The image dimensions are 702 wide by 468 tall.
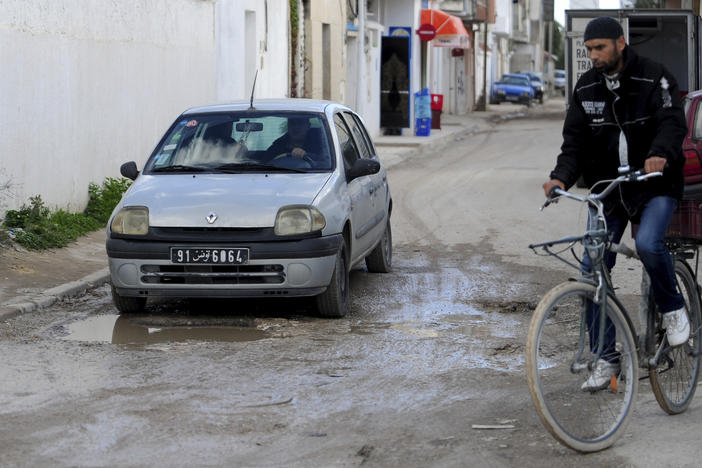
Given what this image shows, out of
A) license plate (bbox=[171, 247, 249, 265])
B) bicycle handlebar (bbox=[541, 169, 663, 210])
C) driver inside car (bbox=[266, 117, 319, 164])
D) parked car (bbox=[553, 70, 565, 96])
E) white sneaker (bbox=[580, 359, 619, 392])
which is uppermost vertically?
parked car (bbox=[553, 70, 565, 96])

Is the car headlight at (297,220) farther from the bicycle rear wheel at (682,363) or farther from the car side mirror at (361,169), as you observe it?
the bicycle rear wheel at (682,363)

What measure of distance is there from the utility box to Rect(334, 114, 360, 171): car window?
33.5 ft

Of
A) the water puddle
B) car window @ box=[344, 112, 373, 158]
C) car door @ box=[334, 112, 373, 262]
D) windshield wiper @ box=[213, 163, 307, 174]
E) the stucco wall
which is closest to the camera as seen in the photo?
the water puddle

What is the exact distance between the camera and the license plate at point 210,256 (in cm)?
832

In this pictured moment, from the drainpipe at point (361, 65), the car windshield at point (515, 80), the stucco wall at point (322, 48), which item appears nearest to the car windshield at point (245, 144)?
the stucco wall at point (322, 48)

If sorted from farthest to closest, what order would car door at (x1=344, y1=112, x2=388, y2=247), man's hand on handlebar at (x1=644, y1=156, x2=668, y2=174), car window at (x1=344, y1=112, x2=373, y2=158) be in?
car window at (x1=344, y1=112, x2=373, y2=158) < car door at (x1=344, y1=112, x2=388, y2=247) < man's hand on handlebar at (x1=644, y1=156, x2=668, y2=174)

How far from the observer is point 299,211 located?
27.9 feet

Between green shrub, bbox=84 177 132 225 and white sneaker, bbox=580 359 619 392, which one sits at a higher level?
green shrub, bbox=84 177 132 225

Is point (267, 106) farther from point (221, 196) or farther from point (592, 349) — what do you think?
point (592, 349)

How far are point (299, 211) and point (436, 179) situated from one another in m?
13.3

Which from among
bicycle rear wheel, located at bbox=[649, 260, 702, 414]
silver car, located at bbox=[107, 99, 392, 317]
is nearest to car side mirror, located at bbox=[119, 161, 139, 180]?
silver car, located at bbox=[107, 99, 392, 317]

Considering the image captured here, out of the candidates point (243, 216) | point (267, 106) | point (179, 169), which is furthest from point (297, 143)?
point (243, 216)

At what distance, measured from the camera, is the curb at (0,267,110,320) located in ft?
28.9

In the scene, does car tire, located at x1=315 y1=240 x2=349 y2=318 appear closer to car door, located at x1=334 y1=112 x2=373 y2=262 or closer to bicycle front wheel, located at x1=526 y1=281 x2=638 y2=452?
car door, located at x1=334 y1=112 x2=373 y2=262
